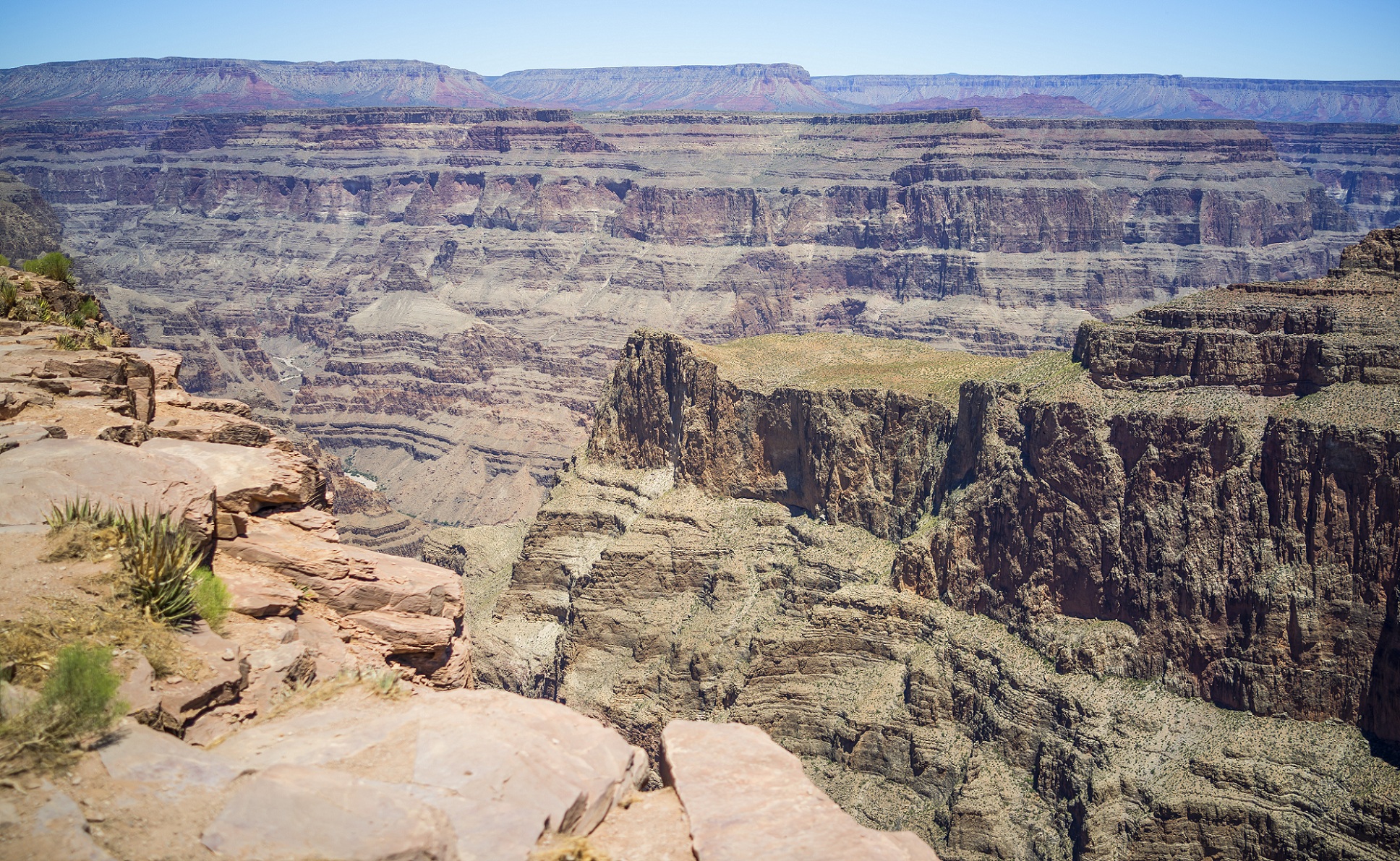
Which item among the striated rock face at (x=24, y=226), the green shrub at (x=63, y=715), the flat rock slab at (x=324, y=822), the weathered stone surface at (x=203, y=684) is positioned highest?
the green shrub at (x=63, y=715)

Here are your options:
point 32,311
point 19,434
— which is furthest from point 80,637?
point 32,311

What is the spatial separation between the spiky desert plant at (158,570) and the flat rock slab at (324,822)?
3.60 meters

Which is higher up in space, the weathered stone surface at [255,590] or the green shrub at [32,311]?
the green shrub at [32,311]

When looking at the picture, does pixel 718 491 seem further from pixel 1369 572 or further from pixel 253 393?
pixel 253 393

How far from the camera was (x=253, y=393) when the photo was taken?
601ft

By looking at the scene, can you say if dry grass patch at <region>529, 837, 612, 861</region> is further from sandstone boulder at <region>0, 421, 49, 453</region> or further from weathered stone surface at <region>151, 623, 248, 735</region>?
sandstone boulder at <region>0, 421, 49, 453</region>

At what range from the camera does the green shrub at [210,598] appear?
16.4 m

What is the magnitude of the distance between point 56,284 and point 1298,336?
2128 inches

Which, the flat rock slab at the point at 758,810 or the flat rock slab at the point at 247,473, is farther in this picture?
the flat rock slab at the point at 247,473

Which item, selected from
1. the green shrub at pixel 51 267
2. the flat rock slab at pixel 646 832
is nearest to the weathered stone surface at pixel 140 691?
the flat rock slab at pixel 646 832

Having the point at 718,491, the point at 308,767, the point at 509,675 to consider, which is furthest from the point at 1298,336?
the point at 308,767

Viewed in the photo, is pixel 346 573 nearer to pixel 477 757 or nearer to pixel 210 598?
pixel 210 598

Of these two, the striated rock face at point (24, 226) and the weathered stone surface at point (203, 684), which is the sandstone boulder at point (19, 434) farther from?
the striated rock face at point (24, 226)

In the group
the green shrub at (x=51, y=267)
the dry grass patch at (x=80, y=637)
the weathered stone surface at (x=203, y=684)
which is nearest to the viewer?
the dry grass patch at (x=80, y=637)
